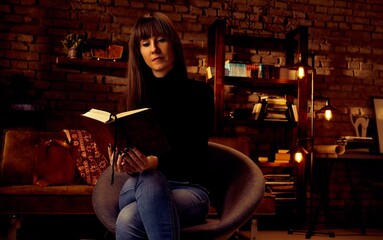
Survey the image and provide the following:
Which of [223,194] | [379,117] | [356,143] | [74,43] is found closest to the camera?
[223,194]

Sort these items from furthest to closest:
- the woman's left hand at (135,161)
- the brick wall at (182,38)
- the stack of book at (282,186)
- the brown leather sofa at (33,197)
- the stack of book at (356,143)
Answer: the stack of book at (356,143)
the stack of book at (282,186)
the brick wall at (182,38)
the brown leather sofa at (33,197)
the woman's left hand at (135,161)

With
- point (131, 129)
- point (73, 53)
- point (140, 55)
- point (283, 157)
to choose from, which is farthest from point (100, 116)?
point (283, 157)

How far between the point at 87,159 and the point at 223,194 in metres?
1.48

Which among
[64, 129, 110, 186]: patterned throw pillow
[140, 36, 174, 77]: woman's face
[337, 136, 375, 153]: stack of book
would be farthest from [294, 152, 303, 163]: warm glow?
[140, 36, 174, 77]: woman's face

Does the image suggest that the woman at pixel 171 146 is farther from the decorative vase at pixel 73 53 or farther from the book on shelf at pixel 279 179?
the book on shelf at pixel 279 179

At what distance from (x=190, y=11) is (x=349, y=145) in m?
2.08

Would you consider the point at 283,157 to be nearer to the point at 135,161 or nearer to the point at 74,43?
the point at 74,43

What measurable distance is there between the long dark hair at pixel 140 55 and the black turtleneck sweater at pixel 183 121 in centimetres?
4

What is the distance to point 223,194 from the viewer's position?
2.12 metres


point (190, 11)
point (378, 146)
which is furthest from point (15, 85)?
point (378, 146)

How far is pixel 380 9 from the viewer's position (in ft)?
16.0

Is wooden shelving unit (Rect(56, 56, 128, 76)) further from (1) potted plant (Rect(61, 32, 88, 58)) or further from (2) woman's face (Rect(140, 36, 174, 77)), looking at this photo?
(2) woman's face (Rect(140, 36, 174, 77))

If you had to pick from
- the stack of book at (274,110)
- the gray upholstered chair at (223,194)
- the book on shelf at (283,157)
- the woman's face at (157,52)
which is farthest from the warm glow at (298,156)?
the woman's face at (157,52)

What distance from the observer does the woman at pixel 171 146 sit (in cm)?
157
